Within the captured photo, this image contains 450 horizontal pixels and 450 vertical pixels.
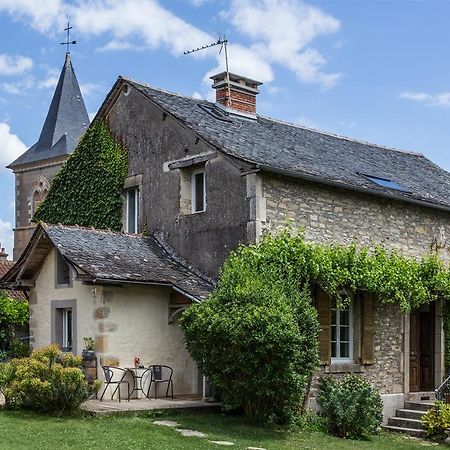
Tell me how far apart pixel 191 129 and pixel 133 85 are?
2613 mm

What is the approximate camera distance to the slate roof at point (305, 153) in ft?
52.5

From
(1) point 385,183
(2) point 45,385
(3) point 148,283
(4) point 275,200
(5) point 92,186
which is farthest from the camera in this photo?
(5) point 92,186

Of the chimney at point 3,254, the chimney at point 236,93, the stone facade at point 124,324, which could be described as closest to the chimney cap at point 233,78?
the chimney at point 236,93

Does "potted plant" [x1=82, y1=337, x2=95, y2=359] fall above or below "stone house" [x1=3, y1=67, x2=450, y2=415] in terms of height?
below

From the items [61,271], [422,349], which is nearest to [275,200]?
[61,271]

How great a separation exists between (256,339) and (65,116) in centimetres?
3236

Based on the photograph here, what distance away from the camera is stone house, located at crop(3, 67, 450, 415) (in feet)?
51.1

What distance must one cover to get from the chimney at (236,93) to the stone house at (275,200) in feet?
0.10

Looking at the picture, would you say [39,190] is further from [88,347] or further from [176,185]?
[88,347]

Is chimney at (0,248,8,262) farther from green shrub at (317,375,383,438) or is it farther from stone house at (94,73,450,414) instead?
green shrub at (317,375,383,438)

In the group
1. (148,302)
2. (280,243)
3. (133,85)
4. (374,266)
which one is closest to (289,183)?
(280,243)

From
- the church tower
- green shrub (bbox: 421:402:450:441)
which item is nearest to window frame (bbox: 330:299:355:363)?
green shrub (bbox: 421:402:450:441)

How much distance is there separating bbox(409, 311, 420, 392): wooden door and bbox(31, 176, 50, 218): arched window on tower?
95.7 feet

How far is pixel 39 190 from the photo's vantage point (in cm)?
4512
